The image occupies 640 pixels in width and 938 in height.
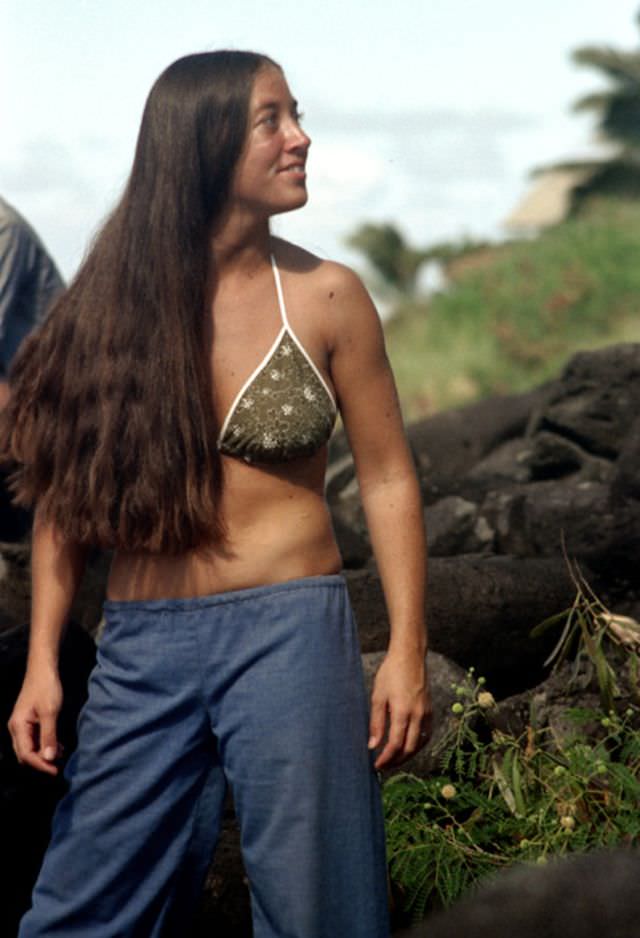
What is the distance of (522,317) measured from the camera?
87.8 feet

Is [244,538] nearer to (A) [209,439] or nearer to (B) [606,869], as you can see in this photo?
(A) [209,439]

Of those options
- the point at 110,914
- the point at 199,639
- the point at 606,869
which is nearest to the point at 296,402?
the point at 199,639

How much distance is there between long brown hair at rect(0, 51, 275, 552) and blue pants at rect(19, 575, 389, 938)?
0.19m

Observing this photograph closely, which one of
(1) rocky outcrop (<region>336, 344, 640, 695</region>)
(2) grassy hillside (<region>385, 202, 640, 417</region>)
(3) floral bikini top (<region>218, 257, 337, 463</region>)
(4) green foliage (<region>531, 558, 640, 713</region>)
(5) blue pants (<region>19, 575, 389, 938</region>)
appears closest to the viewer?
(5) blue pants (<region>19, 575, 389, 938</region>)

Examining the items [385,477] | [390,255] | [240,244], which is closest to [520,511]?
[385,477]

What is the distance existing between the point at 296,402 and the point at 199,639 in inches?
18.1

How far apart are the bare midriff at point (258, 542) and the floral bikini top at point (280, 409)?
4cm

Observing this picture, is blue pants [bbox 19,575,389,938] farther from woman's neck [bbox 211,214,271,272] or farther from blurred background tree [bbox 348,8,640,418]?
blurred background tree [bbox 348,8,640,418]

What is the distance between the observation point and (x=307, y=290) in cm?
348

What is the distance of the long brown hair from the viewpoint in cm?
342

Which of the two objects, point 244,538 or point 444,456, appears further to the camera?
point 444,456

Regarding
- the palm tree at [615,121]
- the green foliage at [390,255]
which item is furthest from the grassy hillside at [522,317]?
the green foliage at [390,255]

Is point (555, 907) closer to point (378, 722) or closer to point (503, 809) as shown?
point (378, 722)

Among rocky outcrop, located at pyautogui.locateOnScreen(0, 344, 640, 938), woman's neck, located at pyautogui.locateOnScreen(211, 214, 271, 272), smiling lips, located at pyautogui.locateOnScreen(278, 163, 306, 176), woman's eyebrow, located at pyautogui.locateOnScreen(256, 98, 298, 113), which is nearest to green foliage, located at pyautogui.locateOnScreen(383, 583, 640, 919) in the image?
rocky outcrop, located at pyautogui.locateOnScreen(0, 344, 640, 938)
